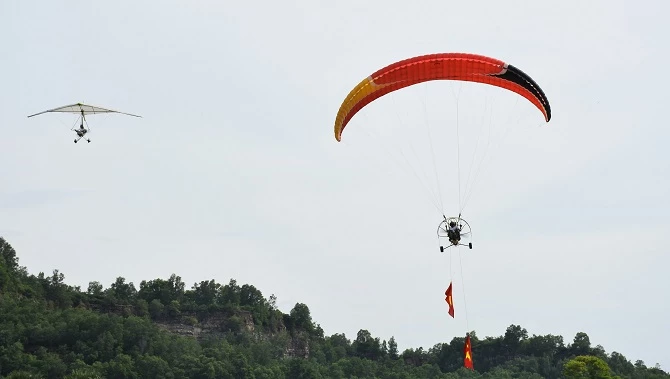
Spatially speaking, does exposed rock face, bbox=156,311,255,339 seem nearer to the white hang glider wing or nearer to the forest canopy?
the forest canopy

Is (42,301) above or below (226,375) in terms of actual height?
above

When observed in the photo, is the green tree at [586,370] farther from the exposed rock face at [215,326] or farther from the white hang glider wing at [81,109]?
the exposed rock face at [215,326]

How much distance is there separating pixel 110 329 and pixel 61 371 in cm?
1821

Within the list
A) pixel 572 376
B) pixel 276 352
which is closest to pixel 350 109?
pixel 572 376

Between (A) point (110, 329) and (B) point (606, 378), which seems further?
(A) point (110, 329)

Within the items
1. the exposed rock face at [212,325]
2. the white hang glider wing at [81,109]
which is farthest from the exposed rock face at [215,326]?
the white hang glider wing at [81,109]

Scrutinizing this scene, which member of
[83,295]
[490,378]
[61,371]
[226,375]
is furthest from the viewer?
A: [83,295]

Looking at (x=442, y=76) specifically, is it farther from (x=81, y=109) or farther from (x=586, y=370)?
(x=586, y=370)

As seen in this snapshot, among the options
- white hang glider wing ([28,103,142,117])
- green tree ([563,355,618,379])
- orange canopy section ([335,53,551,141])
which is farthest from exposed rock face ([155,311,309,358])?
orange canopy section ([335,53,551,141])

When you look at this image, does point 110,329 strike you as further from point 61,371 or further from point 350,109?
point 350,109

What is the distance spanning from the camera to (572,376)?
4476 inches

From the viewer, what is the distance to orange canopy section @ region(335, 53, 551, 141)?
2363 inches

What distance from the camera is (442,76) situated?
60500mm

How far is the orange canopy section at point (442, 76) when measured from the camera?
197 feet
